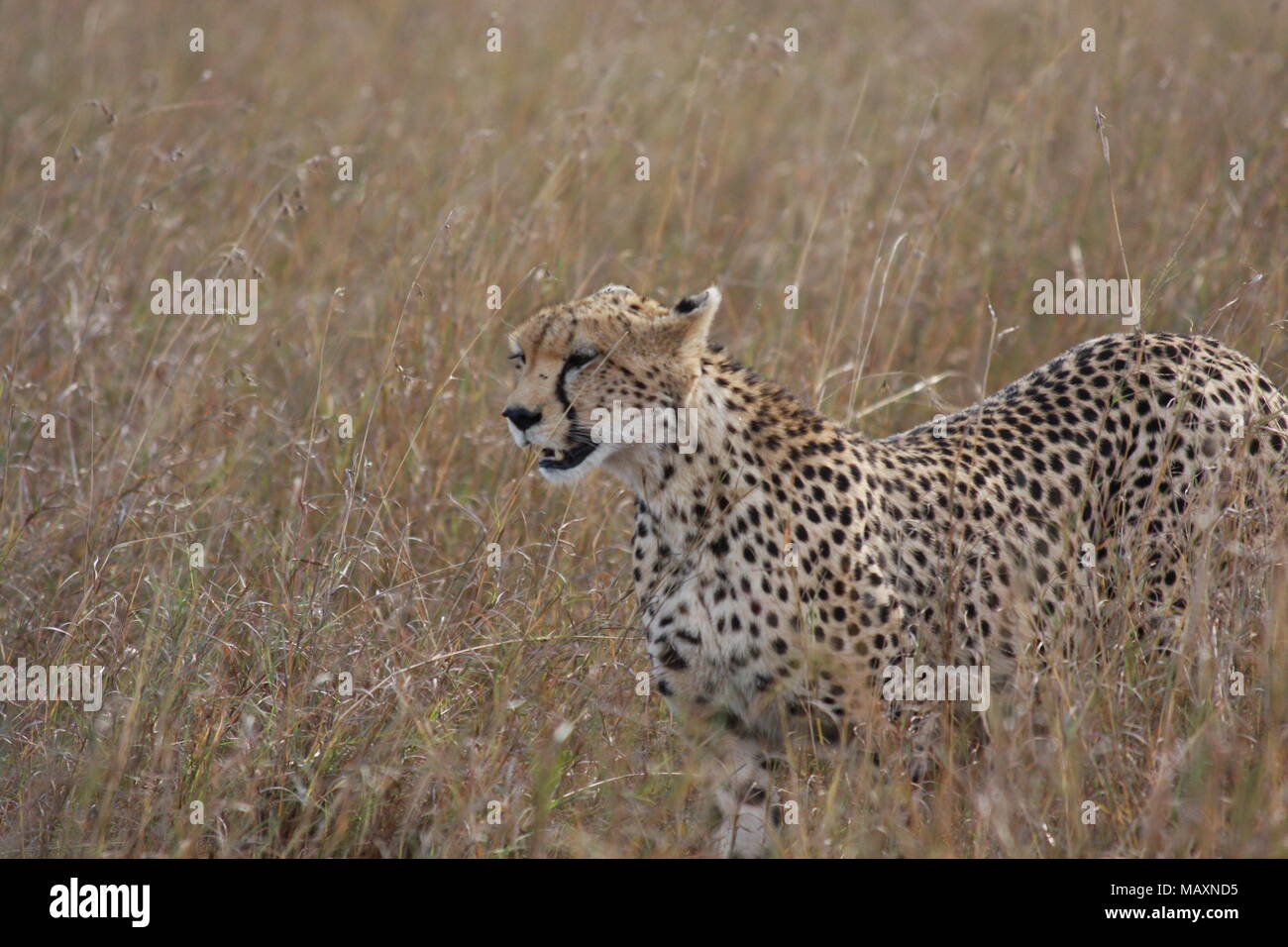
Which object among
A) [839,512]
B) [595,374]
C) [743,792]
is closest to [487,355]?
[595,374]

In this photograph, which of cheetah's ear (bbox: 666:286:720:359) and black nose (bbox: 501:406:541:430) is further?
cheetah's ear (bbox: 666:286:720:359)

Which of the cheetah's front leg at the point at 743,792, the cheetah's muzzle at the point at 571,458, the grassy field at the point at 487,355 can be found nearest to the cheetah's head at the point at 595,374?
the cheetah's muzzle at the point at 571,458

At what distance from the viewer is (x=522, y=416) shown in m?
3.18

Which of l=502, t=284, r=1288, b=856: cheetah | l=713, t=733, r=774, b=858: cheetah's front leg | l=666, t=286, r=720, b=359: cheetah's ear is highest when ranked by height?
l=666, t=286, r=720, b=359: cheetah's ear

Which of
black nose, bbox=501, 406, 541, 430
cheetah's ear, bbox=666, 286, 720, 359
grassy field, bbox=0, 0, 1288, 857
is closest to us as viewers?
grassy field, bbox=0, 0, 1288, 857

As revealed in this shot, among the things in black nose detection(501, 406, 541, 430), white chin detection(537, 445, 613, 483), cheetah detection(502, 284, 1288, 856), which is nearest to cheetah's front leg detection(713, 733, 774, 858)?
cheetah detection(502, 284, 1288, 856)

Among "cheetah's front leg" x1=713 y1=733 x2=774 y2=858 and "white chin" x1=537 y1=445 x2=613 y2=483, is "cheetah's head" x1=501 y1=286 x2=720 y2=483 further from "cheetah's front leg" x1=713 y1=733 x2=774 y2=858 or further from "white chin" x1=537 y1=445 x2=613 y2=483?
"cheetah's front leg" x1=713 y1=733 x2=774 y2=858

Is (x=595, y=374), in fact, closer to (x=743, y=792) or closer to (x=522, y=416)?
(x=522, y=416)

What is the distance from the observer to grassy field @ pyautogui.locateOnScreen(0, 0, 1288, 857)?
301 centimetres

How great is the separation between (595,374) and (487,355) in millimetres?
1920

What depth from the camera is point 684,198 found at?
5.95 m
